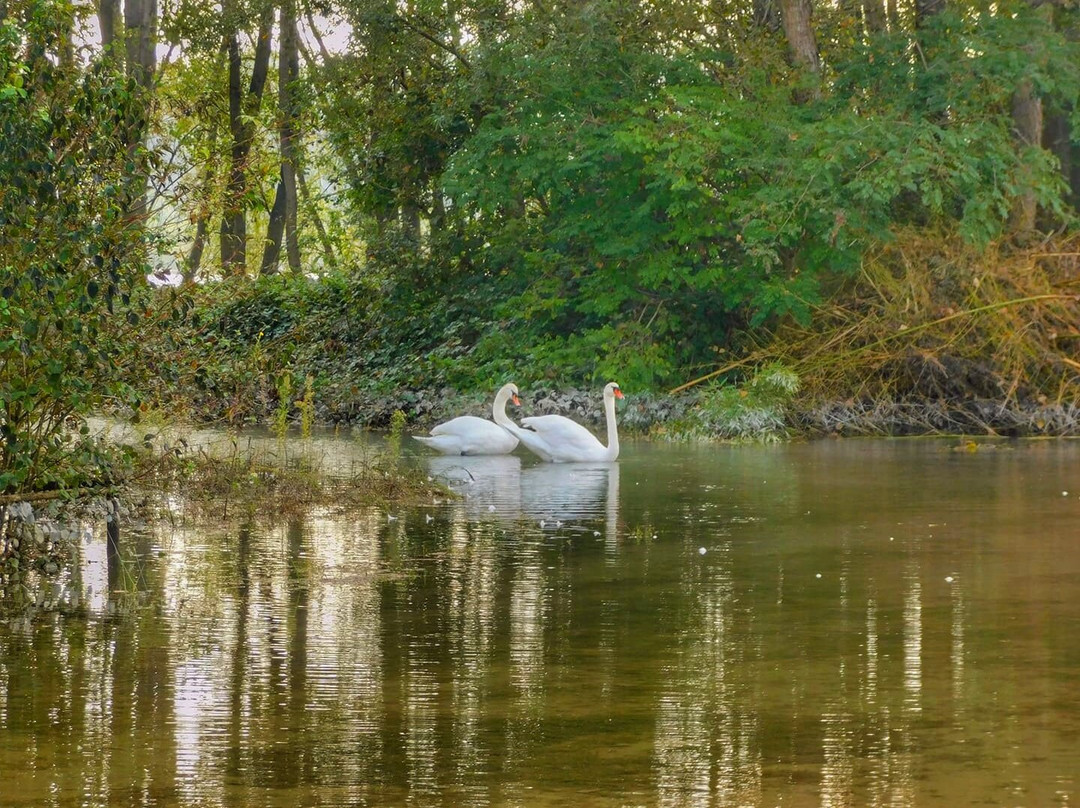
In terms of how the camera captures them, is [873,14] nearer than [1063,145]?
Yes


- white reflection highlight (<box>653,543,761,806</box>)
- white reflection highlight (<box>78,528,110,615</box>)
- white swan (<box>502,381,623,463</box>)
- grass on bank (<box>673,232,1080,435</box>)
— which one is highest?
grass on bank (<box>673,232,1080,435</box>)

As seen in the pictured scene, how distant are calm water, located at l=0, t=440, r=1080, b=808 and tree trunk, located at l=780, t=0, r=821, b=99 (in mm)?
13581

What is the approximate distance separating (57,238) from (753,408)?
13790mm

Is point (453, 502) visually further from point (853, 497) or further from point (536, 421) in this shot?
point (536, 421)

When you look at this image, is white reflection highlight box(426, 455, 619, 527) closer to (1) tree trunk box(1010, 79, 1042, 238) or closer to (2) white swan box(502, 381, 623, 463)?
(2) white swan box(502, 381, 623, 463)

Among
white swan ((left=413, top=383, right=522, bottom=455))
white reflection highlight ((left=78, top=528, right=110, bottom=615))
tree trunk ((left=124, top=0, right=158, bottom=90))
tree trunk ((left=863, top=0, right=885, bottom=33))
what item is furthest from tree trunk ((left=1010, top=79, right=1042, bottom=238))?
white reflection highlight ((left=78, top=528, right=110, bottom=615))

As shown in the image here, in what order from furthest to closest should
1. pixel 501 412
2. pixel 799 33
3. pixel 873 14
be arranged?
pixel 873 14
pixel 799 33
pixel 501 412

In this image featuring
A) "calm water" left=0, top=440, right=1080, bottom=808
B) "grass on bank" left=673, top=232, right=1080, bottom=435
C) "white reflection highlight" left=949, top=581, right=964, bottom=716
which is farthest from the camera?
"grass on bank" left=673, top=232, right=1080, bottom=435

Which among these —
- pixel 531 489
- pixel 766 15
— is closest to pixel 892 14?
pixel 766 15

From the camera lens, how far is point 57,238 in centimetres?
851

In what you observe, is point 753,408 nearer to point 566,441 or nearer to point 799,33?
point 566,441

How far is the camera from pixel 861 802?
482 cm

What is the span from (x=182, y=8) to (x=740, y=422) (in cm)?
1507

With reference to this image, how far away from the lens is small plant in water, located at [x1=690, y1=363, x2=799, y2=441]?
68.7ft
